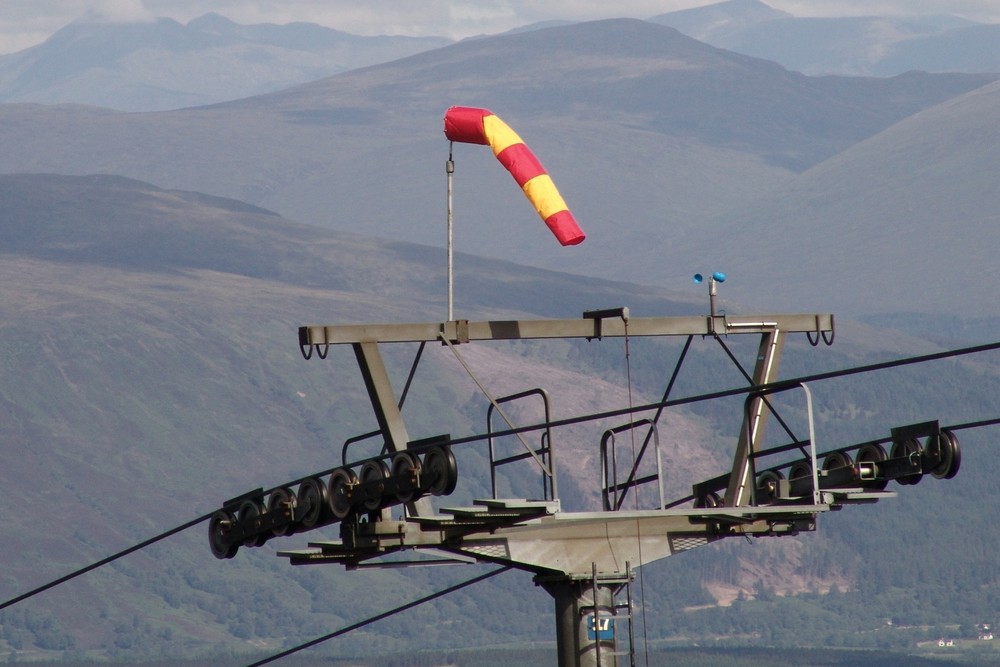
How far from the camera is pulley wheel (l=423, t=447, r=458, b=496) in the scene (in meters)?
29.2

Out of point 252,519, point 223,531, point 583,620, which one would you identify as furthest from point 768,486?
point 223,531

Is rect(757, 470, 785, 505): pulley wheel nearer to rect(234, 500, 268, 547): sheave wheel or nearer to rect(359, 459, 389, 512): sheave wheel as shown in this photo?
rect(359, 459, 389, 512): sheave wheel

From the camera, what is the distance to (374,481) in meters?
30.6

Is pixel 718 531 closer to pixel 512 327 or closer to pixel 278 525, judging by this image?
pixel 512 327

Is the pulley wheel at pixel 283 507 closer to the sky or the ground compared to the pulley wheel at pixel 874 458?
closer to the ground

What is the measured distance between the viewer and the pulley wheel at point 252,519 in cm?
3441

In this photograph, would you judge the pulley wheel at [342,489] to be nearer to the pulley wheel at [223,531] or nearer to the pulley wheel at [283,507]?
the pulley wheel at [283,507]

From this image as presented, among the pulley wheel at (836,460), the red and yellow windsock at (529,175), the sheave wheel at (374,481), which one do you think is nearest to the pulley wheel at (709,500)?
the pulley wheel at (836,460)

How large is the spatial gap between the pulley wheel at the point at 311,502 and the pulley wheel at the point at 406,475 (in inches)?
89.7

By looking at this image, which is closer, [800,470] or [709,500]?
[800,470]

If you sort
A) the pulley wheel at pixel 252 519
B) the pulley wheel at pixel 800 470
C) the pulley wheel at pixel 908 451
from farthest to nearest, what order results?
the pulley wheel at pixel 252 519 → the pulley wheel at pixel 800 470 → the pulley wheel at pixel 908 451

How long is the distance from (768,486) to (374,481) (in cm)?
718

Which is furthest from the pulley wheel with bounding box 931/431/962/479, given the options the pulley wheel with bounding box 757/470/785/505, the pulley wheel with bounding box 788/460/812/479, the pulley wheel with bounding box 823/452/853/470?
the pulley wheel with bounding box 757/470/785/505

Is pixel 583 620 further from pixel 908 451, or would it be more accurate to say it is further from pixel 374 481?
pixel 908 451
